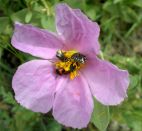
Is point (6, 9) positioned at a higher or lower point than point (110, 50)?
higher

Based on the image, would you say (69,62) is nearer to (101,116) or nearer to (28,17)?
(101,116)

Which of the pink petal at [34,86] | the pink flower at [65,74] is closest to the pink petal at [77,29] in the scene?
the pink flower at [65,74]

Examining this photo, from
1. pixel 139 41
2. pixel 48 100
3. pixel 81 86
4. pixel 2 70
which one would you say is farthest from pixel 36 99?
pixel 139 41

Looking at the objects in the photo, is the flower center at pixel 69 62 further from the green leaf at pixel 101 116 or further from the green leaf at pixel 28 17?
the green leaf at pixel 28 17

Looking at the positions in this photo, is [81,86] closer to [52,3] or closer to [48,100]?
[48,100]

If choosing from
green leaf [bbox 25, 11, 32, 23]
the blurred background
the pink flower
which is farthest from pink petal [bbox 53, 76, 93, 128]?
green leaf [bbox 25, 11, 32, 23]
